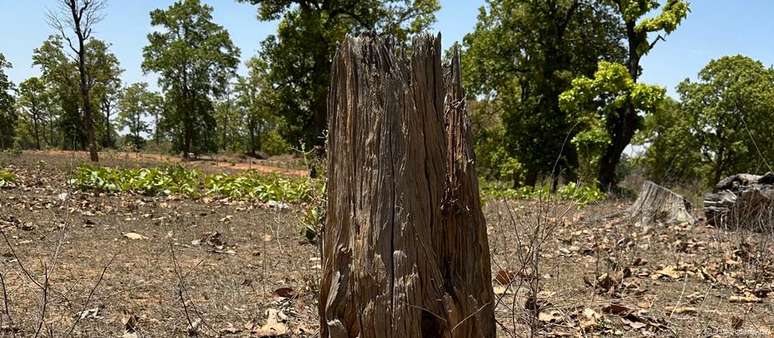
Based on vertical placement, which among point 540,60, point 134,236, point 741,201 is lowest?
point 134,236

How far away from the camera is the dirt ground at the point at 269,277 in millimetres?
3803

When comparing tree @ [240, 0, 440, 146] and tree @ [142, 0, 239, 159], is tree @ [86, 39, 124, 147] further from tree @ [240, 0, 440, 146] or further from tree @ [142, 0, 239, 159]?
tree @ [240, 0, 440, 146]

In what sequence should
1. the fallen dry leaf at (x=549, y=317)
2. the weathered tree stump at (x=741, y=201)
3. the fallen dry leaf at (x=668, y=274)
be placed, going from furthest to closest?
the weathered tree stump at (x=741, y=201)
the fallen dry leaf at (x=668, y=274)
the fallen dry leaf at (x=549, y=317)

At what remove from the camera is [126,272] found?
5.22 meters

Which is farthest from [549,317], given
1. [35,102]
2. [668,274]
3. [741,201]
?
[35,102]

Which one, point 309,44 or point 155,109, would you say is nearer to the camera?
point 309,44

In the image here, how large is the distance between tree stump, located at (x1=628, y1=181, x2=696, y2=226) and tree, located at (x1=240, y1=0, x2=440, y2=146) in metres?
15.2

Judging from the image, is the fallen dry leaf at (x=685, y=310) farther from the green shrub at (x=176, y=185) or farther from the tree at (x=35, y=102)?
the tree at (x=35, y=102)

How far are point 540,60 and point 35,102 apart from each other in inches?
1889

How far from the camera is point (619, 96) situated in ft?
52.0

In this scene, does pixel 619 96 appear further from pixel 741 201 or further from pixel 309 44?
pixel 309 44

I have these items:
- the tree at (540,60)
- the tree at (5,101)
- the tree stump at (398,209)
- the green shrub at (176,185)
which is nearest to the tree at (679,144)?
the tree at (540,60)

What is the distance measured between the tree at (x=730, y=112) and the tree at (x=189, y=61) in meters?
28.8

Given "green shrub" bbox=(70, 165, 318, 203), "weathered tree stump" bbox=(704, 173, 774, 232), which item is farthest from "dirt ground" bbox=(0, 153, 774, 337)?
"green shrub" bbox=(70, 165, 318, 203)
